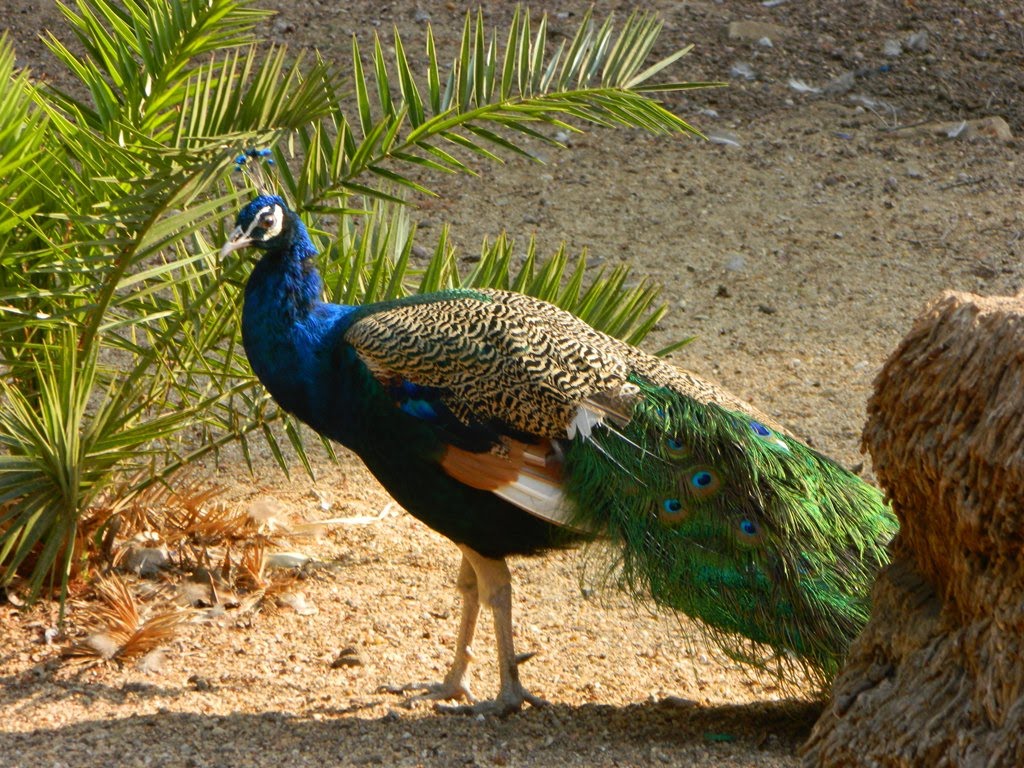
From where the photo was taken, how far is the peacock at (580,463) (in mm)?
3287

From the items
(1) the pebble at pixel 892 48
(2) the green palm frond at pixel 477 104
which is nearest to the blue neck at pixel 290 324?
(2) the green palm frond at pixel 477 104

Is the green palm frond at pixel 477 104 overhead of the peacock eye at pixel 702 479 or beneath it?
overhead

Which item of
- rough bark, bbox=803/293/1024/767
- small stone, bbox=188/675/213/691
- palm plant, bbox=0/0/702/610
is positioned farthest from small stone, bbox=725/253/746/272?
rough bark, bbox=803/293/1024/767

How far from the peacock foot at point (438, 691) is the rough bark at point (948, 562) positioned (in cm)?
138

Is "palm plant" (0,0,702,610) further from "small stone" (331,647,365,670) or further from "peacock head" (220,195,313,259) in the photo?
"small stone" (331,647,365,670)

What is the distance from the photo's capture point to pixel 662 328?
6.11m

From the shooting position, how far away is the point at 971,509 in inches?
89.8

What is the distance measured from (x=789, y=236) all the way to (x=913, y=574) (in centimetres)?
444

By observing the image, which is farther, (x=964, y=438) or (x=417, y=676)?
(x=417, y=676)

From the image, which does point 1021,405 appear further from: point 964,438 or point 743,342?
point 743,342

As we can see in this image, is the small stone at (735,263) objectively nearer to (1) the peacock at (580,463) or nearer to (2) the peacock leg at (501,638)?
(1) the peacock at (580,463)

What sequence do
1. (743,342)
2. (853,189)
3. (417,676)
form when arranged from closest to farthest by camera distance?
(417,676) → (743,342) → (853,189)

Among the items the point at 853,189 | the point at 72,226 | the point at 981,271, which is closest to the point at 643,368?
the point at 72,226

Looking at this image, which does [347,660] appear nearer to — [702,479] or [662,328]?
[702,479]
